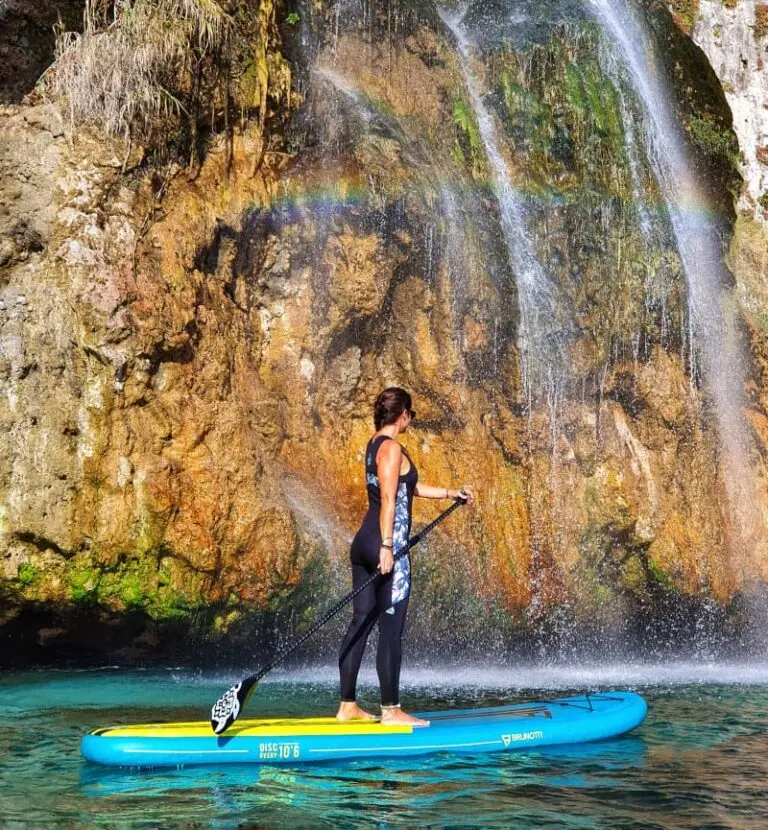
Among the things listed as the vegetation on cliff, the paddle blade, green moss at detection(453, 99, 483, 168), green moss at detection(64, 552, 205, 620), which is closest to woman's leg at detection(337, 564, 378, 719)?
the paddle blade

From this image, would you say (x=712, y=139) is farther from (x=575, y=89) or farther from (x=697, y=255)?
(x=575, y=89)

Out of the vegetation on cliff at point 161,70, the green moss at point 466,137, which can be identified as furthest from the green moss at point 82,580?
the green moss at point 466,137

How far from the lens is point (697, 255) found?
514 inches

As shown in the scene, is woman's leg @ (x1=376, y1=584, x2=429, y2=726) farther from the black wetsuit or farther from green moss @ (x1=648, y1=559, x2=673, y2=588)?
green moss @ (x1=648, y1=559, x2=673, y2=588)

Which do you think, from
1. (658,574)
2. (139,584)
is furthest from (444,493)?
(658,574)

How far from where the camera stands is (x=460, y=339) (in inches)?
442

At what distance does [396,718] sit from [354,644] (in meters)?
0.44

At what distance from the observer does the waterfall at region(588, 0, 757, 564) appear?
12.7 meters

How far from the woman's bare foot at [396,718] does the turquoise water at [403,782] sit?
249 mm

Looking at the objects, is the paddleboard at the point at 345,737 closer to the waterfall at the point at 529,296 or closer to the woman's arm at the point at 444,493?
the woman's arm at the point at 444,493

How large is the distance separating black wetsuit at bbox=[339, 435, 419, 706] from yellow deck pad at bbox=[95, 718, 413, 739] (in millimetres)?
184

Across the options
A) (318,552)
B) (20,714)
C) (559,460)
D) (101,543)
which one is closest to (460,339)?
(559,460)

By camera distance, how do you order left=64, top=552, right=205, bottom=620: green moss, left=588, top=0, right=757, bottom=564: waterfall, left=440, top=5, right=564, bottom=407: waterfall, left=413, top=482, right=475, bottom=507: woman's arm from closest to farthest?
left=413, top=482, right=475, bottom=507: woman's arm, left=64, top=552, right=205, bottom=620: green moss, left=440, top=5, right=564, bottom=407: waterfall, left=588, top=0, right=757, bottom=564: waterfall

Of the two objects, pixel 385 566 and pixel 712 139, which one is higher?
pixel 712 139
